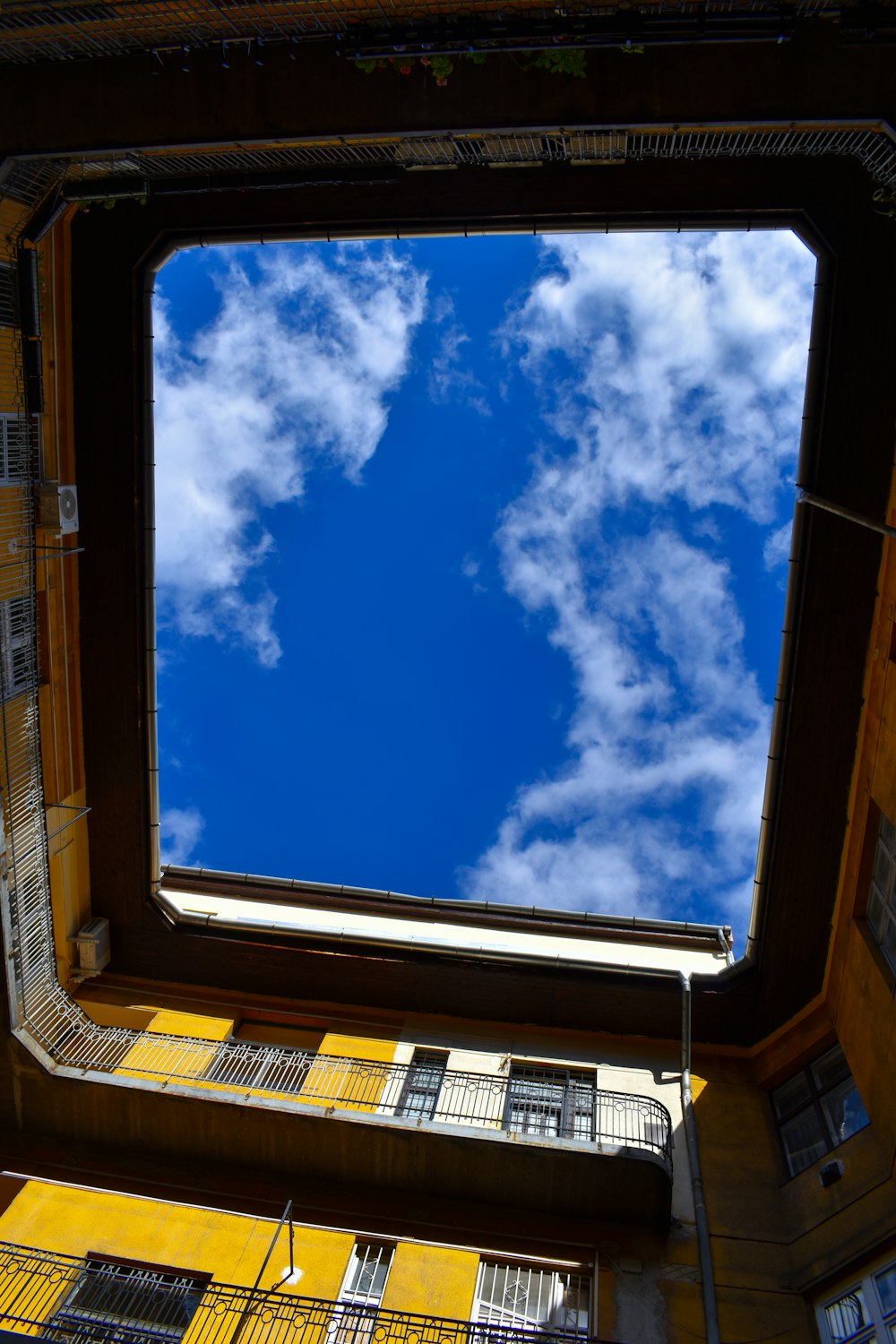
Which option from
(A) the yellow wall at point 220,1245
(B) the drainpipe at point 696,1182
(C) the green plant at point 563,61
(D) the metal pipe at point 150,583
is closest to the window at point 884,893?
→ (B) the drainpipe at point 696,1182

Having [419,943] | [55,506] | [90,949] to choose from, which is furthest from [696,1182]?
[55,506]

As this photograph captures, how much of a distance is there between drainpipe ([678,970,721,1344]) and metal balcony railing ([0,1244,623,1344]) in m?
1.66

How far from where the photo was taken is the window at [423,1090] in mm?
12539

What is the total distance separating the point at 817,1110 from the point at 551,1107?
13.3 ft

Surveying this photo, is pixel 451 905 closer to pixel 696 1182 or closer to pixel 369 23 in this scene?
pixel 696 1182

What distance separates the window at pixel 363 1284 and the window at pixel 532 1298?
1.27 m

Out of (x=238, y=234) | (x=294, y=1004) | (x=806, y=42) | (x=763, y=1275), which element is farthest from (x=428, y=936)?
(x=806, y=42)

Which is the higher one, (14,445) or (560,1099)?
A: (14,445)

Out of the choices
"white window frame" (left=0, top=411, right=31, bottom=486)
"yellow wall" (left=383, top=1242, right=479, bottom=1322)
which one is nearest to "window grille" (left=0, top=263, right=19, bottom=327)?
"white window frame" (left=0, top=411, right=31, bottom=486)

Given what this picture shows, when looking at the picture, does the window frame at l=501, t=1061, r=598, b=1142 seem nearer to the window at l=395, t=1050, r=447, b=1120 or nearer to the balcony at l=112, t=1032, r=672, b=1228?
the balcony at l=112, t=1032, r=672, b=1228

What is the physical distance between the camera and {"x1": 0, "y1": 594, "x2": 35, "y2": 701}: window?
42.1 ft

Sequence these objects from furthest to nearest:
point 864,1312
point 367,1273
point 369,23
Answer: point 367,1273, point 369,23, point 864,1312

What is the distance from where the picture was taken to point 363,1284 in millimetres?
10195

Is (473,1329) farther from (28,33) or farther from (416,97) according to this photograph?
(28,33)
